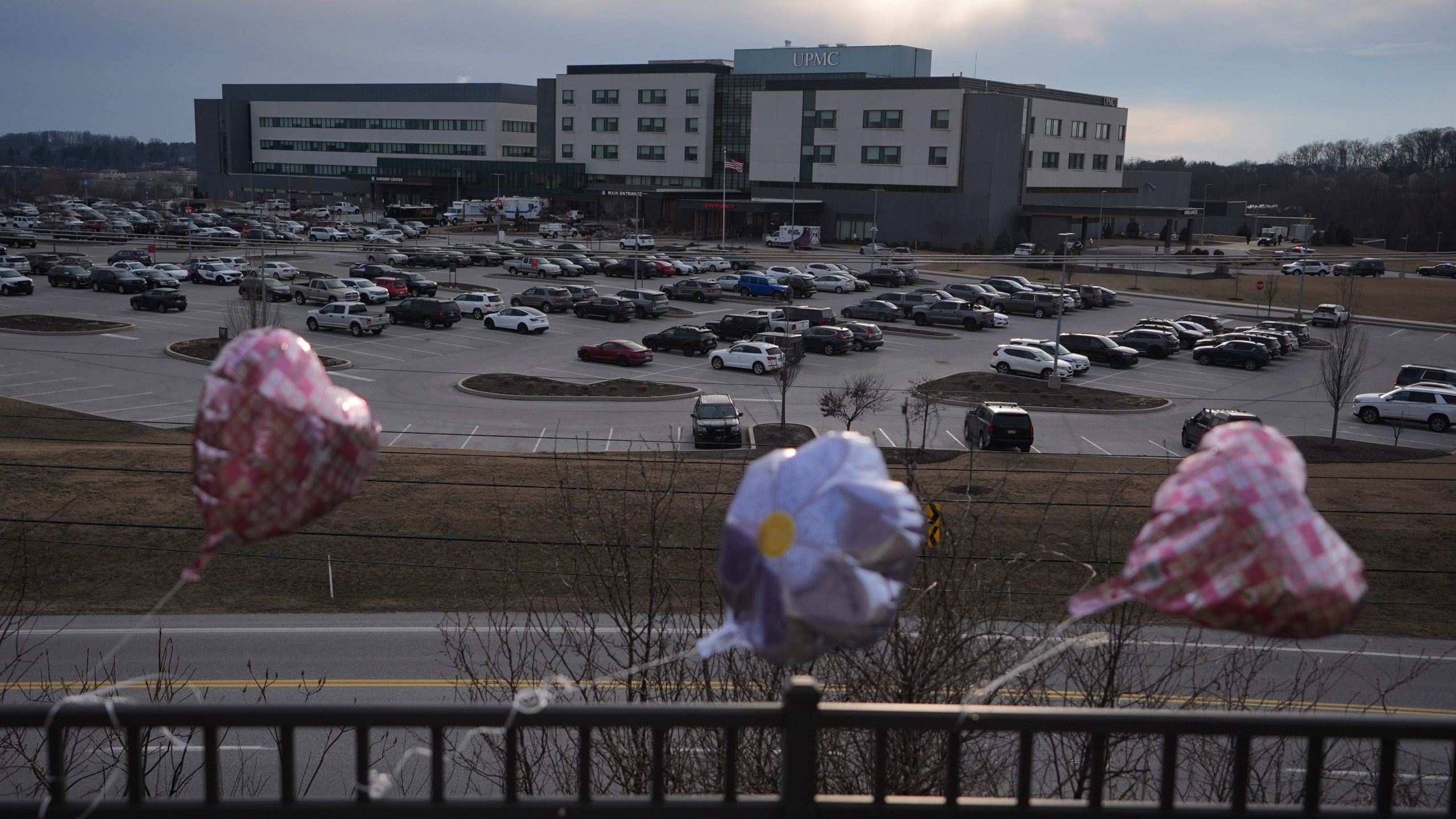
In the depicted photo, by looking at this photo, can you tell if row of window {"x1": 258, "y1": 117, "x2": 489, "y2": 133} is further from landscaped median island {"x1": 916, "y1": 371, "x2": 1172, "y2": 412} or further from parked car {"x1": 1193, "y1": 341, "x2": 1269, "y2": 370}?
landscaped median island {"x1": 916, "y1": 371, "x2": 1172, "y2": 412}

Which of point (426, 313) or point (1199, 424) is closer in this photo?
point (1199, 424)

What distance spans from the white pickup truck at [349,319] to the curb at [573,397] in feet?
39.6

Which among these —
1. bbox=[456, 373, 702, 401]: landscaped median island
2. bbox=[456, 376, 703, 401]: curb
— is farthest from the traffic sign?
bbox=[456, 373, 702, 401]: landscaped median island

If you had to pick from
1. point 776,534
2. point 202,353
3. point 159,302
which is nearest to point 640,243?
point 159,302

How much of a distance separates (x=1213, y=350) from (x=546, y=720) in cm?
4839

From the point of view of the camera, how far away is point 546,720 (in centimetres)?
428

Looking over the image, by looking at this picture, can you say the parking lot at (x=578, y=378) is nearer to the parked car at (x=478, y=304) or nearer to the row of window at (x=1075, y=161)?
the parked car at (x=478, y=304)

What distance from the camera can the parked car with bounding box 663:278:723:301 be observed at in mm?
62312

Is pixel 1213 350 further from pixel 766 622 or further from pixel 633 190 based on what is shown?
pixel 633 190

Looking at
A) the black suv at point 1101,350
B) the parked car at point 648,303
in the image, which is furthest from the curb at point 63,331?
the black suv at point 1101,350

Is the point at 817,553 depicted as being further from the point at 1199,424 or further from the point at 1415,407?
the point at 1415,407

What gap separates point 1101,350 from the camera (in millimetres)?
46594

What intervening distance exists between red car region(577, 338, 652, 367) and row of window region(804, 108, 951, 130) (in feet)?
195

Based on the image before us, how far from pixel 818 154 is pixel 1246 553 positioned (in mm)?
100469
